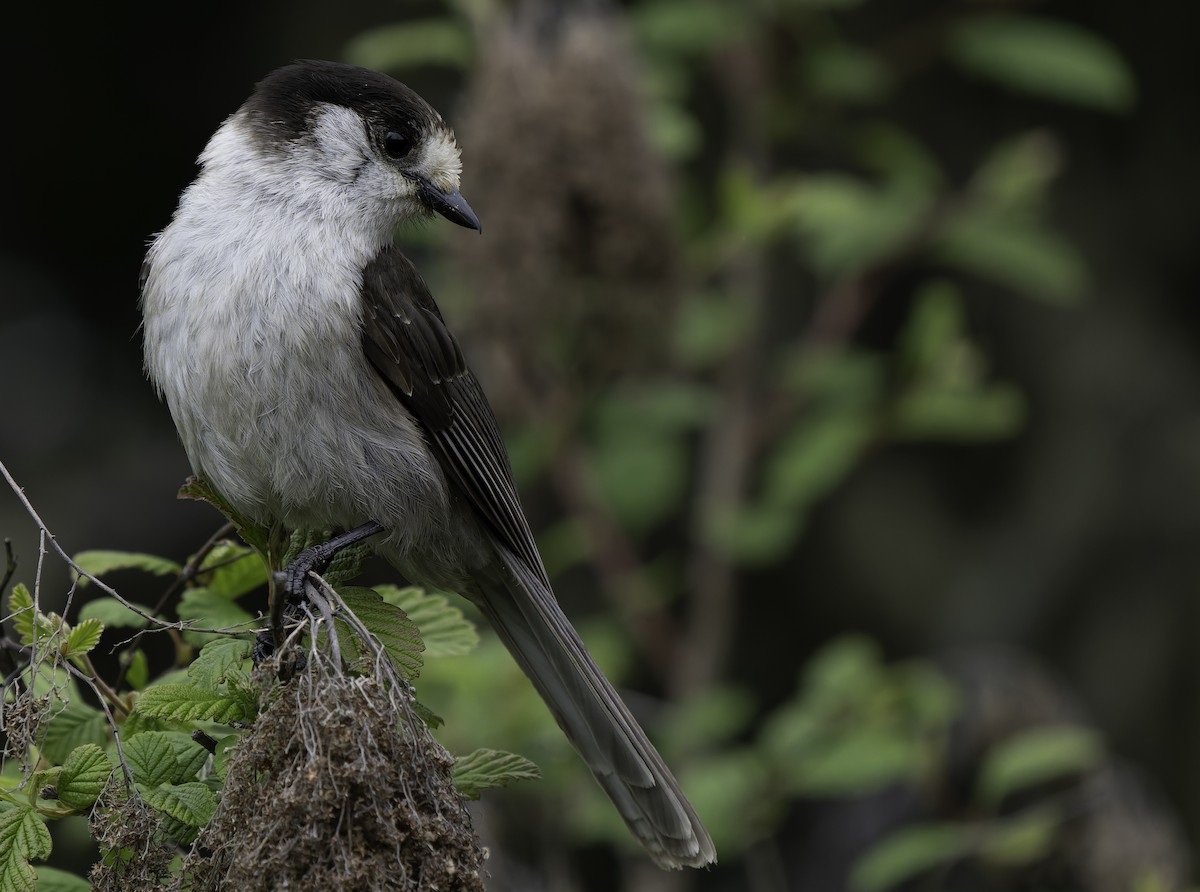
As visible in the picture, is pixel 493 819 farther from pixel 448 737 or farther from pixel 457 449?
pixel 457 449

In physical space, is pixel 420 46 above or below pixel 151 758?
above

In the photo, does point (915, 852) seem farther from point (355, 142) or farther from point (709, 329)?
point (355, 142)

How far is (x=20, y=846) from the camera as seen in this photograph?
167cm

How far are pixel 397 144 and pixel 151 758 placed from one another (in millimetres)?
1529

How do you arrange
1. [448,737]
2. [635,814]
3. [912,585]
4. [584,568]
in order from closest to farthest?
[635,814] → [448,737] → [584,568] → [912,585]

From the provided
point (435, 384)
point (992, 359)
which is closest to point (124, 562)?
point (435, 384)

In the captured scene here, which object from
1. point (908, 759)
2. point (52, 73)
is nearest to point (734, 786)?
point (908, 759)

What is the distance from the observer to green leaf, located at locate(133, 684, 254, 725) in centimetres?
182

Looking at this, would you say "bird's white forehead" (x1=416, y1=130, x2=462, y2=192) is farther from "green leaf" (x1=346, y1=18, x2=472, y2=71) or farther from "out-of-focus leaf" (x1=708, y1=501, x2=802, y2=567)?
"out-of-focus leaf" (x1=708, y1=501, x2=802, y2=567)

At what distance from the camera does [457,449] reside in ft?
9.22

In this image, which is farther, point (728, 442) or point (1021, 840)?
point (728, 442)

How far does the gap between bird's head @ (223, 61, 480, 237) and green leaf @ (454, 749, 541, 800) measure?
1243 millimetres

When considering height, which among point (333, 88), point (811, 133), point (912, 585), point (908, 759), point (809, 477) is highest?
point (333, 88)

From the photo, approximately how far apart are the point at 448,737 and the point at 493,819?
352mm
